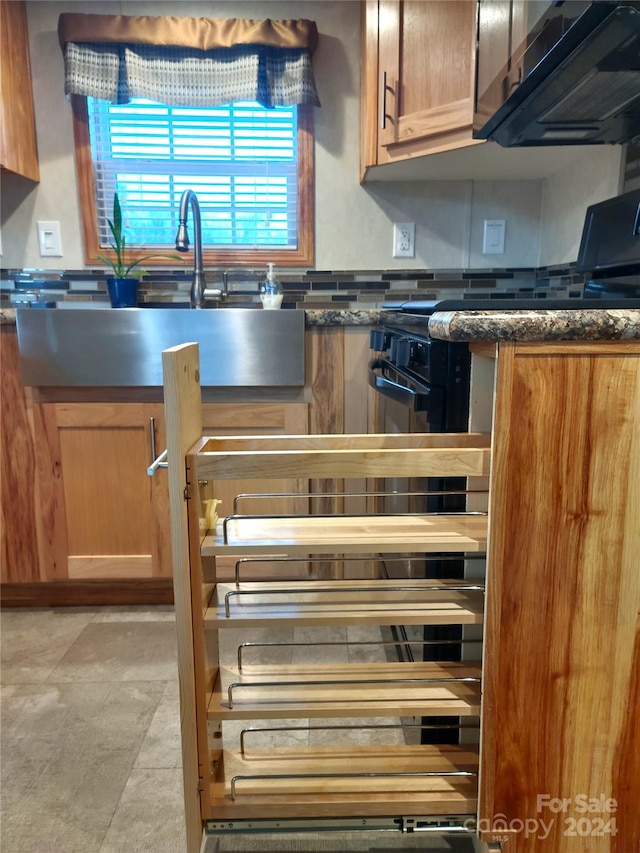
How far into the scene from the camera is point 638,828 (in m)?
0.82

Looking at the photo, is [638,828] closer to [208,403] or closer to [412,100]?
[208,403]

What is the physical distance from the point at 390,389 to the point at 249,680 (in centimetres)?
80

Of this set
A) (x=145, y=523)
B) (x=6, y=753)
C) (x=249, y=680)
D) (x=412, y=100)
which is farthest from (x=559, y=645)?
(x=412, y=100)

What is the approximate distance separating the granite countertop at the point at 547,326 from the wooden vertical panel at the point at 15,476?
1566 mm

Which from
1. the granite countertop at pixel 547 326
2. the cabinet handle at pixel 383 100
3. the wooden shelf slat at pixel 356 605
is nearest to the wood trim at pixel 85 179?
the cabinet handle at pixel 383 100

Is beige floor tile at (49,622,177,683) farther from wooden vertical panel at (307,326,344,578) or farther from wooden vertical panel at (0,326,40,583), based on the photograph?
wooden vertical panel at (307,326,344,578)

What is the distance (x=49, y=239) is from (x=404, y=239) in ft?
4.17

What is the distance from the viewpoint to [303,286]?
2102 millimetres

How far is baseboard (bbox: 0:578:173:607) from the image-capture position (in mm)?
1927

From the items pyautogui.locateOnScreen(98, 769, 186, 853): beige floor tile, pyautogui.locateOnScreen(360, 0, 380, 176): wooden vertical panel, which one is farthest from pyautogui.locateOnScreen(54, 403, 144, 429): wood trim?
pyautogui.locateOnScreen(360, 0, 380, 176): wooden vertical panel

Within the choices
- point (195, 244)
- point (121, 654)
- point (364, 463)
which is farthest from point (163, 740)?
point (195, 244)

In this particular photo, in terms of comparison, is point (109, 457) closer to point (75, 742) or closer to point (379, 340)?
point (75, 742)

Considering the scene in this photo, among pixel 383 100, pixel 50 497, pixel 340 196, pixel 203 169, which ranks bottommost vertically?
pixel 50 497

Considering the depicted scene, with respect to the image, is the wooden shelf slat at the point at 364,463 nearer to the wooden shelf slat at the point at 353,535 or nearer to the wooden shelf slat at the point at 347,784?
the wooden shelf slat at the point at 353,535
